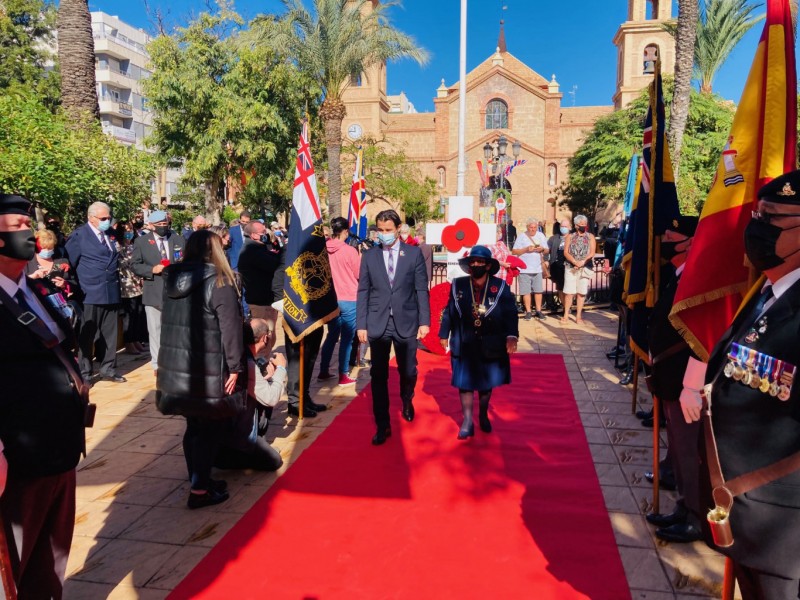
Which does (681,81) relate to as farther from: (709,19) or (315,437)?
(709,19)

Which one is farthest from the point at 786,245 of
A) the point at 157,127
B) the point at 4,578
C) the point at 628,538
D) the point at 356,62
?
the point at 157,127

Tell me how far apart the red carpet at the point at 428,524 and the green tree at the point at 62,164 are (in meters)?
5.08

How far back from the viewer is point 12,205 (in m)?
2.40

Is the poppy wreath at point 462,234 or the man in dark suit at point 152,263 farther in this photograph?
the poppy wreath at point 462,234

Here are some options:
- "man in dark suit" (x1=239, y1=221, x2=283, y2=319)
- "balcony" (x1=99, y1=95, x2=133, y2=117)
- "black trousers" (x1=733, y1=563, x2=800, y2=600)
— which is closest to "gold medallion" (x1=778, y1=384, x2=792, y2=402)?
"black trousers" (x1=733, y1=563, x2=800, y2=600)

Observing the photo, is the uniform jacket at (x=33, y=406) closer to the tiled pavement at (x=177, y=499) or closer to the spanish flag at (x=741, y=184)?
the tiled pavement at (x=177, y=499)

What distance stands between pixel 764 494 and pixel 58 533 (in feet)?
9.51

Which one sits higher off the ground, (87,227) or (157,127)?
(157,127)

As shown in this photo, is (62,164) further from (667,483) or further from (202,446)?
(667,483)

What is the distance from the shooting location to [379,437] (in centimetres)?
506

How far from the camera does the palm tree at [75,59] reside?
382 inches

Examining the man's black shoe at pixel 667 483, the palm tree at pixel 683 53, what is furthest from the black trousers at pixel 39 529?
the palm tree at pixel 683 53

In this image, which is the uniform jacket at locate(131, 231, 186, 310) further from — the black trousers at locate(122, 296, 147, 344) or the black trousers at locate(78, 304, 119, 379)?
the black trousers at locate(122, 296, 147, 344)

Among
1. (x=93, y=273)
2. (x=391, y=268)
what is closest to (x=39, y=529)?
(x=391, y=268)
